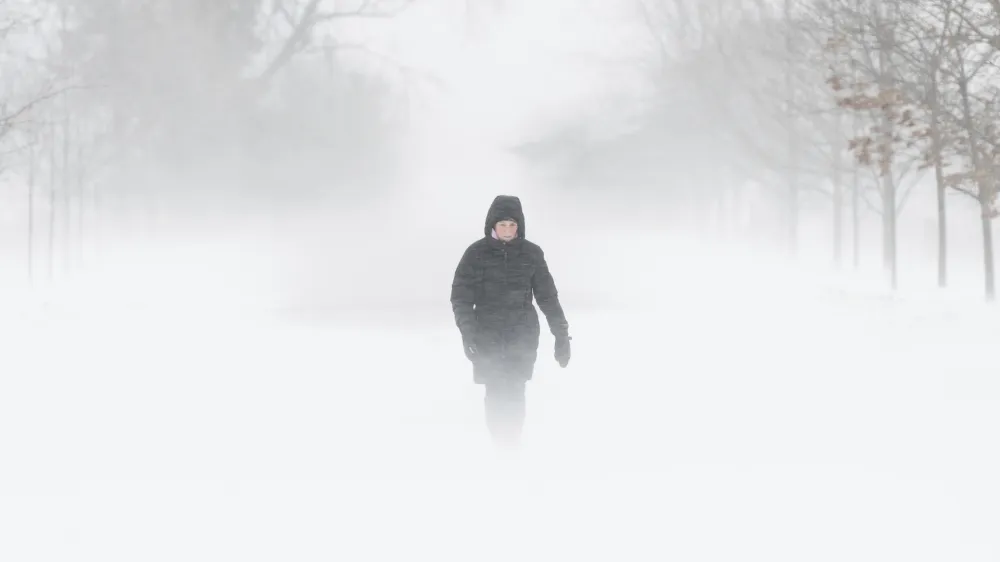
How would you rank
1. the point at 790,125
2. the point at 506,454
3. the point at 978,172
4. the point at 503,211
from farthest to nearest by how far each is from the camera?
the point at 790,125, the point at 978,172, the point at 506,454, the point at 503,211

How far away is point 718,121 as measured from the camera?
3547cm

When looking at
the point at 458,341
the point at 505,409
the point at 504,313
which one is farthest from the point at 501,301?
the point at 458,341

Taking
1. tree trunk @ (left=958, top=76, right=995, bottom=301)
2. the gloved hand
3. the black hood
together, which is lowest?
the gloved hand

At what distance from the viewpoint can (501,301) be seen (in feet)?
22.2

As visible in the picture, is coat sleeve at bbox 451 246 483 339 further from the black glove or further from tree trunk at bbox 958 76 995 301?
tree trunk at bbox 958 76 995 301

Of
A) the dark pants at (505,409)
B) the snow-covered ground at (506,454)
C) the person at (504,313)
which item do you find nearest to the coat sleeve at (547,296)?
the person at (504,313)

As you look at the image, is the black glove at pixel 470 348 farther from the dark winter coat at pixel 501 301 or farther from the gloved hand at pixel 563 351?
the gloved hand at pixel 563 351

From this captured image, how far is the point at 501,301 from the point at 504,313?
0.08 meters

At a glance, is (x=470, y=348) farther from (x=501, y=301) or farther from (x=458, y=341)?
(x=458, y=341)

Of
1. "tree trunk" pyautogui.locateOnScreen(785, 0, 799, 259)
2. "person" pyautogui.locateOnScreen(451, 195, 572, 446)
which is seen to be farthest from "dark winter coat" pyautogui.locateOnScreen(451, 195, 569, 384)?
"tree trunk" pyautogui.locateOnScreen(785, 0, 799, 259)

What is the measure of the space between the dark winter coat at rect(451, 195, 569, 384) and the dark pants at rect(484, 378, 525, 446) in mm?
63

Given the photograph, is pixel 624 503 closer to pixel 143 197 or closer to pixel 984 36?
pixel 984 36

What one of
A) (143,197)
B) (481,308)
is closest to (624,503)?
(481,308)

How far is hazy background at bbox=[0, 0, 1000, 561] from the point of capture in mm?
5496
